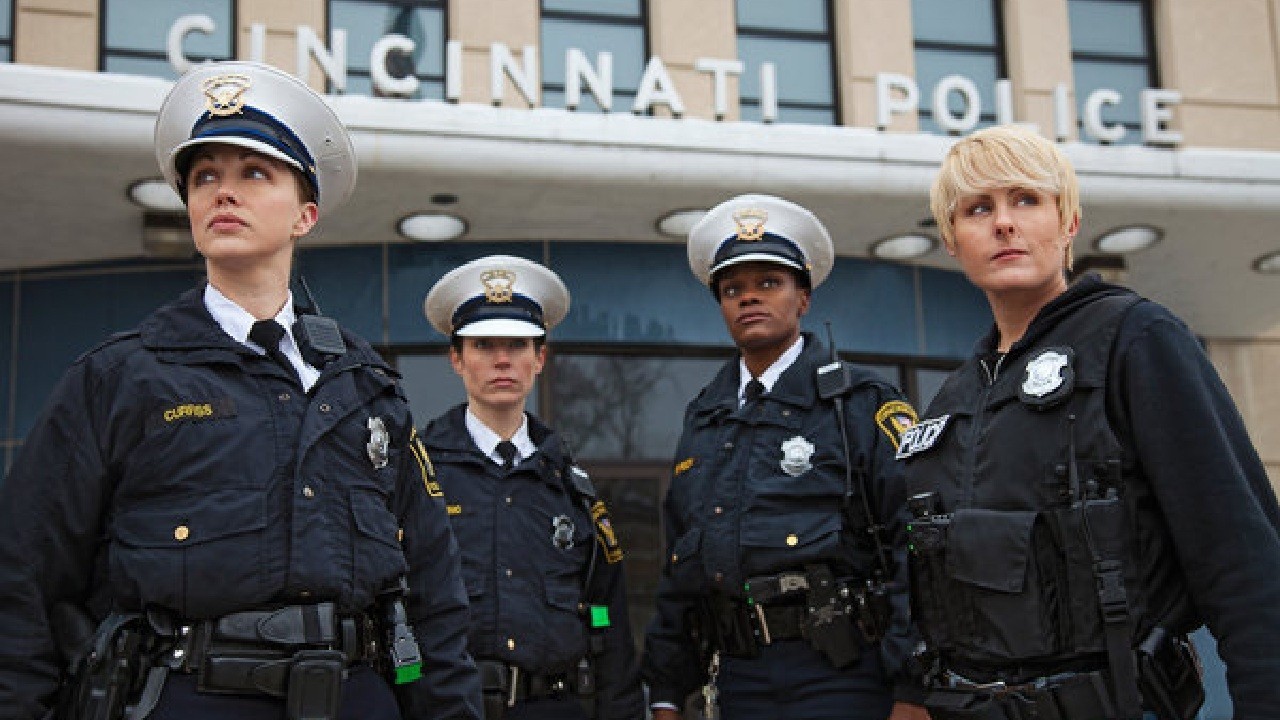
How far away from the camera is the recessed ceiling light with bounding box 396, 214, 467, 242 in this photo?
8555 millimetres

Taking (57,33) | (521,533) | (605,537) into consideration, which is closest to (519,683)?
(521,533)

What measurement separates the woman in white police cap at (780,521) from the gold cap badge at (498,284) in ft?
3.06

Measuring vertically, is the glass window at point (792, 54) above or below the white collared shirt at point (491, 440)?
above

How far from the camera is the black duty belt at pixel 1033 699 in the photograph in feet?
7.55

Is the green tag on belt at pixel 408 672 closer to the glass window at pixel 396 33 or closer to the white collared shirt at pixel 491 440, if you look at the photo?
the white collared shirt at pixel 491 440

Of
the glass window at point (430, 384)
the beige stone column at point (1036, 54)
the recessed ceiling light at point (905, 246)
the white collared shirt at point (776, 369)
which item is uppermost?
the beige stone column at point (1036, 54)

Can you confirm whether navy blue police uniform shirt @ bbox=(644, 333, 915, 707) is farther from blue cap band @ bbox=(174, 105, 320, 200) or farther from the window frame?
the window frame

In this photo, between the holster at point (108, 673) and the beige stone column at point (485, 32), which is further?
the beige stone column at point (485, 32)

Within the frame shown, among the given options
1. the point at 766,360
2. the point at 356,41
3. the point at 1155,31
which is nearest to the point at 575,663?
the point at 766,360

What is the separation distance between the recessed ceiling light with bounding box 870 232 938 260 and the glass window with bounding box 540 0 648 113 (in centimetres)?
218

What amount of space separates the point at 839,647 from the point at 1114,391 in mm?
1585

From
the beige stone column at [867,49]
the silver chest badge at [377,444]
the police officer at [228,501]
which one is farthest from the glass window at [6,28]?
the silver chest badge at [377,444]

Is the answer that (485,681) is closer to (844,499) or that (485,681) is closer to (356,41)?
(844,499)

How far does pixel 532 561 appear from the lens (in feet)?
14.6
